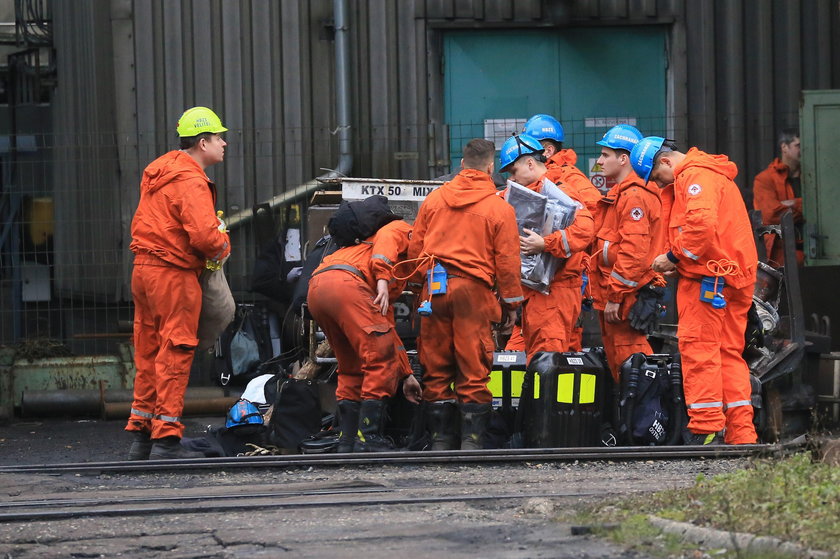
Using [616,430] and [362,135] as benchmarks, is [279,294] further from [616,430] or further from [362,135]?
[616,430]

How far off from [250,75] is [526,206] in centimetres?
468

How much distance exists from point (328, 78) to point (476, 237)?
16.7 ft

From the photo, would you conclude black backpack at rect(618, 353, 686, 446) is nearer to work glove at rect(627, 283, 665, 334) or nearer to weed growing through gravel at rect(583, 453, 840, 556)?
work glove at rect(627, 283, 665, 334)

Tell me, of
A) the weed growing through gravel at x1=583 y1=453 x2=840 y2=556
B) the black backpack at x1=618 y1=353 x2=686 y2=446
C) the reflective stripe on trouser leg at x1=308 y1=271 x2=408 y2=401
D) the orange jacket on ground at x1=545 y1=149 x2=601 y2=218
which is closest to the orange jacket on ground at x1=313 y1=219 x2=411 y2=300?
the reflective stripe on trouser leg at x1=308 y1=271 x2=408 y2=401

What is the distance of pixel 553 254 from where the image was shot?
9742 millimetres

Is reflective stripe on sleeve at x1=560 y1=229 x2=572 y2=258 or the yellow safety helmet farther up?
the yellow safety helmet

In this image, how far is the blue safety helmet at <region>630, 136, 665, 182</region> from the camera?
931cm

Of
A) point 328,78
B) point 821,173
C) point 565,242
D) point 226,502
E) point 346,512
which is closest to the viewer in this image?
point 346,512

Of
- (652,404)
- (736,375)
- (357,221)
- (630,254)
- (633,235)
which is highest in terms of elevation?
(357,221)

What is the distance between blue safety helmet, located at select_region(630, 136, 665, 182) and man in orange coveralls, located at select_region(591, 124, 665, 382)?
0.43m

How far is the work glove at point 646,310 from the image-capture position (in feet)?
31.9

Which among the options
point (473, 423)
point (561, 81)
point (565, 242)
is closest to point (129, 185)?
point (561, 81)

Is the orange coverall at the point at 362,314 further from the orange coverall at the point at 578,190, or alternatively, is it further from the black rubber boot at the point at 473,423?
the orange coverall at the point at 578,190

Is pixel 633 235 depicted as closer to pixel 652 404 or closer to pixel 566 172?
pixel 566 172
